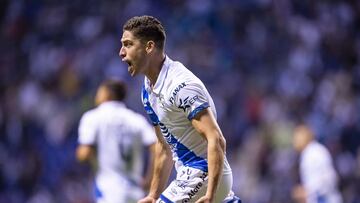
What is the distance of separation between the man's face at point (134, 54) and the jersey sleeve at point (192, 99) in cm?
35

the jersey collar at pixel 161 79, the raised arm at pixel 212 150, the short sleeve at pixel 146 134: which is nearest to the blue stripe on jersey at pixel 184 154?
the jersey collar at pixel 161 79

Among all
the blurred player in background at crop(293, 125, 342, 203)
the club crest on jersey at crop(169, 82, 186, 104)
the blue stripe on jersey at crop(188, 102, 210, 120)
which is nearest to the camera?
the blue stripe on jersey at crop(188, 102, 210, 120)

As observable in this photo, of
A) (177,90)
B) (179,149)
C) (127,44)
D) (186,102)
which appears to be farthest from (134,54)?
(179,149)

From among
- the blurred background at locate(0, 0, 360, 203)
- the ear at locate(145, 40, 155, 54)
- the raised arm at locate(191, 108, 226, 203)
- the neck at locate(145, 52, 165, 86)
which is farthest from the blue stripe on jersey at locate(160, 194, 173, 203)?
the blurred background at locate(0, 0, 360, 203)

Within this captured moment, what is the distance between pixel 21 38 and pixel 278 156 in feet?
17.3

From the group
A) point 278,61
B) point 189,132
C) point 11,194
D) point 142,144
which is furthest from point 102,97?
point 278,61

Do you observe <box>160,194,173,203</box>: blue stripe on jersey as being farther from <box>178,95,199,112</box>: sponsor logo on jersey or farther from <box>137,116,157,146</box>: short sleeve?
<box>137,116,157,146</box>: short sleeve

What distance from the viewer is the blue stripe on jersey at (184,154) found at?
6.27 metres

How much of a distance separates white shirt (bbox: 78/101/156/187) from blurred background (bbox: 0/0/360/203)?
18.1 feet

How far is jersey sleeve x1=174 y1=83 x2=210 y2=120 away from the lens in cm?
598

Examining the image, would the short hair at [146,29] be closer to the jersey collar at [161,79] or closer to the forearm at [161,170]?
the jersey collar at [161,79]

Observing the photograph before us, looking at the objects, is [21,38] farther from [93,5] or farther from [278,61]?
[278,61]

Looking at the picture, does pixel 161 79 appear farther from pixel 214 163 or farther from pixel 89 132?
pixel 89 132

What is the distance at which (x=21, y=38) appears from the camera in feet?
59.8
